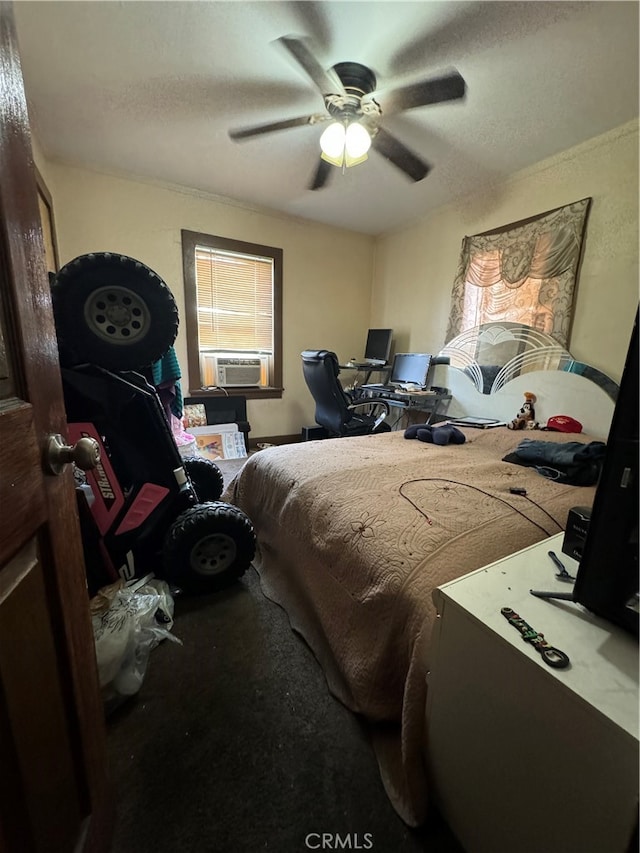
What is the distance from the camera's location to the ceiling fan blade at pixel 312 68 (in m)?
1.52

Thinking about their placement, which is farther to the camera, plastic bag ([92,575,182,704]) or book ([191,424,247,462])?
book ([191,424,247,462])

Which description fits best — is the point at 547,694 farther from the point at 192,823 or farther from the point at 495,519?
the point at 192,823

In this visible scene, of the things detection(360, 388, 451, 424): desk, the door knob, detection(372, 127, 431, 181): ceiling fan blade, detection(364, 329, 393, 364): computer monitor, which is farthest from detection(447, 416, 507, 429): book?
the door knob

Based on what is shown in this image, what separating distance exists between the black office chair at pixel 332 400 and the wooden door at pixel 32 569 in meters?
2.31

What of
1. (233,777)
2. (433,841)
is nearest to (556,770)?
(433,841)

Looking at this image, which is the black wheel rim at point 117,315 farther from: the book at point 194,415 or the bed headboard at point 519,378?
the bed headboard at point 519,378

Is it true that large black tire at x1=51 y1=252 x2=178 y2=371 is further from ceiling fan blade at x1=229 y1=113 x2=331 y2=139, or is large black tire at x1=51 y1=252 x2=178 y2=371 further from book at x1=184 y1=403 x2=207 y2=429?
book at x1=184 y1=403 x2=207 y2=429

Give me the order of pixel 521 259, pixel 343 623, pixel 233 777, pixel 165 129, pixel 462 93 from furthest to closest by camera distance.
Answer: pixel 521 259 < pixel 165 129 < pixel 462 93 < pixel 343 623 < pixel 233 777

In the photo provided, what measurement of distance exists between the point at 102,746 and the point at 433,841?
83 centimetres

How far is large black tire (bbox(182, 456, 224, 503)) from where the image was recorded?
2127 millimetres

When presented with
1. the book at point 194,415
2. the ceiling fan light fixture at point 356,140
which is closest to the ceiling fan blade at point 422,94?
the ceiling fan light fixture at point 356,140

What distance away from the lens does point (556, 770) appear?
566 millimetres

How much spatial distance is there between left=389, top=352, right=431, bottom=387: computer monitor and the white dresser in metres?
2.78

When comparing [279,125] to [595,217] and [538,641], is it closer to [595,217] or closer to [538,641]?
[595,217]
